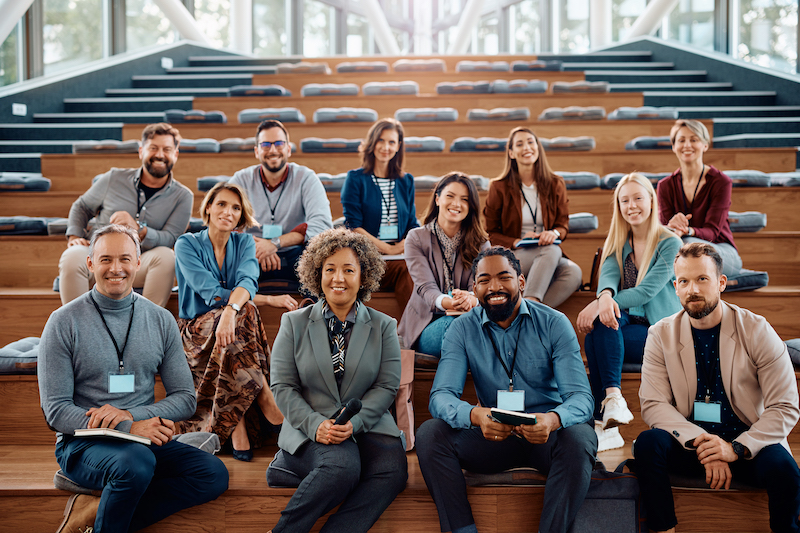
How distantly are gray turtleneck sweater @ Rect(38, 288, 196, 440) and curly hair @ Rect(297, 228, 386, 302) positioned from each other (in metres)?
0.42

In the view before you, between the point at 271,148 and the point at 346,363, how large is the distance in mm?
1271

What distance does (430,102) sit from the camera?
15.4 feet

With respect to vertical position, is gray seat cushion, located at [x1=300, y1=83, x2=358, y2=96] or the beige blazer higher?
gray seat cushion, located at [x1=300, y1=83, x2=358, y2=96]

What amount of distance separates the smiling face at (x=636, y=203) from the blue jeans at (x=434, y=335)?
29.5 inches

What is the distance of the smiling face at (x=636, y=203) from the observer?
2.28 m

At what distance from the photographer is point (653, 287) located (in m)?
2.19

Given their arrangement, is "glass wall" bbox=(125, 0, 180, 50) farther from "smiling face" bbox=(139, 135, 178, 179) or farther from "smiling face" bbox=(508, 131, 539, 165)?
"smiling face" bbox=(508, 131, 539, 165)

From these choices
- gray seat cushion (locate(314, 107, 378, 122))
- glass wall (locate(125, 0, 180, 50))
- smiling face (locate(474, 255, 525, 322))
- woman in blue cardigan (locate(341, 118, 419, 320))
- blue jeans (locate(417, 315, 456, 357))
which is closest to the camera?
smiling face (locate(474, 255, 525, 322))

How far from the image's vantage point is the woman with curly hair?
5.49ft

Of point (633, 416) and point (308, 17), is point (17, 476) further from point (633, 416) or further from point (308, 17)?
point (308, 17)

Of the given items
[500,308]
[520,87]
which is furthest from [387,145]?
[520,87]

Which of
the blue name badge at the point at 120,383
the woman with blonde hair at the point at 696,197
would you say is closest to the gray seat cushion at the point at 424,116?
the woman with blonde hair at the point at 696,197

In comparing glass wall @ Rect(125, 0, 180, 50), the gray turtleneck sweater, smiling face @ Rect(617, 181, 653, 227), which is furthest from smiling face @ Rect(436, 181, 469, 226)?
glass wall @ Rect(125, 0, 180, 50)

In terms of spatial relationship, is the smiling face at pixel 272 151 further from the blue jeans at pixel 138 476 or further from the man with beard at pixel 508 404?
the blue jeans at pixel 138 476
